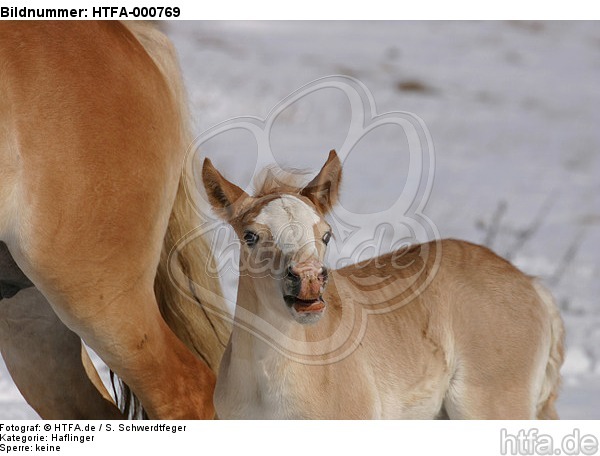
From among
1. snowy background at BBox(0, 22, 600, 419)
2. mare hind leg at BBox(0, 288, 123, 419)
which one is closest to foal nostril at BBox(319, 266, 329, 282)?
mare hind leg at BBox(0, 288, 123, 419)

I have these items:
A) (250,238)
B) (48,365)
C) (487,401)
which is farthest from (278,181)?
(48,365)

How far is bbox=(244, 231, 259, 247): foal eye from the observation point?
3295 mm

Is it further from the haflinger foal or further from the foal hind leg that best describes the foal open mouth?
the foal hind leg

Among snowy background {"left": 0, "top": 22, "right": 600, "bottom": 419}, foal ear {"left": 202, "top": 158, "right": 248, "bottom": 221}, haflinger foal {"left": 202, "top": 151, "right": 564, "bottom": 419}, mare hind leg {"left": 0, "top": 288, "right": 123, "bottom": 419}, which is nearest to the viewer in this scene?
haflinger foal {"left": 202, "top": 151, "right": 564, "bottom": 419}

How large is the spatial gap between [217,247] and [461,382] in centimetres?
134

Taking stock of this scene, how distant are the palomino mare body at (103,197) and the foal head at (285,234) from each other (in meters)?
0.45

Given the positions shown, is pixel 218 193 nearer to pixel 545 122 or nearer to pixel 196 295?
pixel 196 295

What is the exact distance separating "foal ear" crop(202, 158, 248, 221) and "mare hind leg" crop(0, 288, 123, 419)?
42.3 inches

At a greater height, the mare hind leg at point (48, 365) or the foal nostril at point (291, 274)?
the foal nostril at point (291, 274)

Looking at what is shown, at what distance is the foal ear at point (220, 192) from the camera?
11.4 feet

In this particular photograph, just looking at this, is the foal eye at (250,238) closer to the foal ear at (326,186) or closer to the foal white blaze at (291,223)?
the foal white blaze at (291,223)

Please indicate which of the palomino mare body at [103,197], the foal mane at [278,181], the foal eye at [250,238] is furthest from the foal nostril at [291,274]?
the palomino mare body at [103,197]

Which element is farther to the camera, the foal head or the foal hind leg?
the foal hind leg

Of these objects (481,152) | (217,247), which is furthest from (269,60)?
(217,247)
